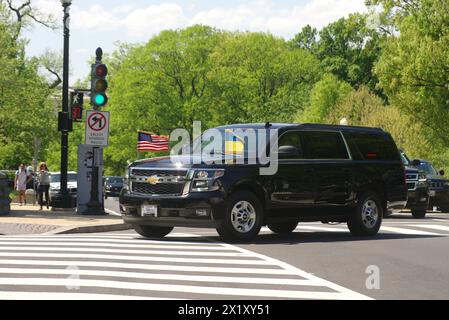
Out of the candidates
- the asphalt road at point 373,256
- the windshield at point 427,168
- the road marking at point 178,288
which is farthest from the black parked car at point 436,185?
the road marking at point 178,288

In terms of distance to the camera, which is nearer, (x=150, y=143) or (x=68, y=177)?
(x=68, y=177)

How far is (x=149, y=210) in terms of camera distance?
15523 mm

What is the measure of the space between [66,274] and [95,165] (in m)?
14.5

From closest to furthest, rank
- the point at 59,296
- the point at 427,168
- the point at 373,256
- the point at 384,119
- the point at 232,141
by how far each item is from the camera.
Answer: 1. the point at 59,296
2. the point at 373,256
3. the point at 232,141
4. the point at 427,168
5. the point at 384,119

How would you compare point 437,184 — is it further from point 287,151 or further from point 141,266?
point 141,266

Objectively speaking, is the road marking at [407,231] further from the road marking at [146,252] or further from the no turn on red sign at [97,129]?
the no turn on red sign at [97,129]

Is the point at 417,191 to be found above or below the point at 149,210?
above

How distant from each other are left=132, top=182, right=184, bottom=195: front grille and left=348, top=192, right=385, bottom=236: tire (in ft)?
11.7

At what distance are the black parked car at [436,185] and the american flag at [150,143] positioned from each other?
1997 centimetres

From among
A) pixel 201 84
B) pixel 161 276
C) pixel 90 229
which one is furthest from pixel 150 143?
pixel 161 276

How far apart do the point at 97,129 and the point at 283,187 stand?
9.41m

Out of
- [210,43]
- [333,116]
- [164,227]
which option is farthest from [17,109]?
[210,43]

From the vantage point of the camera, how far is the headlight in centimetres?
1510
